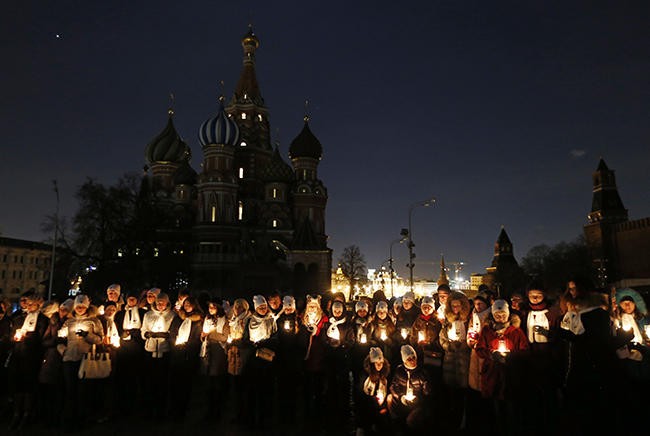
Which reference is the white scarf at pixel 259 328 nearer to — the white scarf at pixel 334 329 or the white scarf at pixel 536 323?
the white scarf at pixel 334 329

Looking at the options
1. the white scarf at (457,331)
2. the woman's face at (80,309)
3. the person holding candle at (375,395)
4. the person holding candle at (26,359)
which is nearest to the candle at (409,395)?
the person holding candle at (375,395)

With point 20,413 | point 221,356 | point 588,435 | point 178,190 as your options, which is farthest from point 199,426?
point 178,190

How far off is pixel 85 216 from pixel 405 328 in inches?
1431

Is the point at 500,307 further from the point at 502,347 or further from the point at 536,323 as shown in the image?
the point at 536,323

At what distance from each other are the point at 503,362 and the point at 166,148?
199ft

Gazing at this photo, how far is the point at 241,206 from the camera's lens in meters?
55.3

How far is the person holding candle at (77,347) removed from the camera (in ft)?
24.3

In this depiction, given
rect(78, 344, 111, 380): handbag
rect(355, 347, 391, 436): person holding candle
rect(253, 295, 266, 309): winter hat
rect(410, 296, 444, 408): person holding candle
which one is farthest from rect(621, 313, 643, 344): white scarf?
rect(78, 344, 111, 380): handbag

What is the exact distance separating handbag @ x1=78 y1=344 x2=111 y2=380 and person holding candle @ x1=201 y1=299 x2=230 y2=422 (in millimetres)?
1682

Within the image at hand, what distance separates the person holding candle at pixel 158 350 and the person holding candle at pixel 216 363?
0.71 m

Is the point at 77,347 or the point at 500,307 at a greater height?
the point at 500,307

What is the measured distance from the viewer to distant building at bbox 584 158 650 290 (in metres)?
67.1

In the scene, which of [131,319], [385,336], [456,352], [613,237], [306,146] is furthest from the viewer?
[613,237]

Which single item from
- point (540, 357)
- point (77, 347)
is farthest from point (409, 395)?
point (77, 347)
